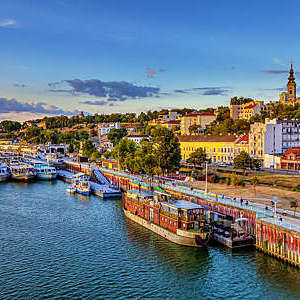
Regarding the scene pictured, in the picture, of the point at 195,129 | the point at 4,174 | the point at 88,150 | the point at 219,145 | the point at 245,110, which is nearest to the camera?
the point at 4,174

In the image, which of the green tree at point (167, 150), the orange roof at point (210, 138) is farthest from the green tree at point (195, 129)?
the green tree at point (167, 150)

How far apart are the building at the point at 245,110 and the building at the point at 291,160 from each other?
92421 millimetres

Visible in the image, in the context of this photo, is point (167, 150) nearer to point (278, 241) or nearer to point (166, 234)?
point (166, 234)

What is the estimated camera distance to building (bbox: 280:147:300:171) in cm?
8688

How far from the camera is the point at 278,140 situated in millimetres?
100188

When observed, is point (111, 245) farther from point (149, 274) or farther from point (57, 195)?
point (57, 195)

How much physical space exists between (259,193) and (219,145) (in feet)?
168

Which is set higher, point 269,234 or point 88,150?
point 88,150

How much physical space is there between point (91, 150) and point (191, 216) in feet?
401

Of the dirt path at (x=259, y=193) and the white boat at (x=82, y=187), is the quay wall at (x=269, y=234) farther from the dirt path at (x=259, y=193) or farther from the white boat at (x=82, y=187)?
the white boat at (x=82, y=187)

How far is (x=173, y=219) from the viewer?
147 ft

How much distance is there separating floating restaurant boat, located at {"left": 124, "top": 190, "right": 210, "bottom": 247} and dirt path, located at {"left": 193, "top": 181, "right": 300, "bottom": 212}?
581 inches

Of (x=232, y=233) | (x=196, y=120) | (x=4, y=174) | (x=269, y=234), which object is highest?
(x=196, y=120)

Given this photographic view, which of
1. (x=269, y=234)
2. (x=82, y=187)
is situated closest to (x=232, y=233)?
(x=269, y=234)
